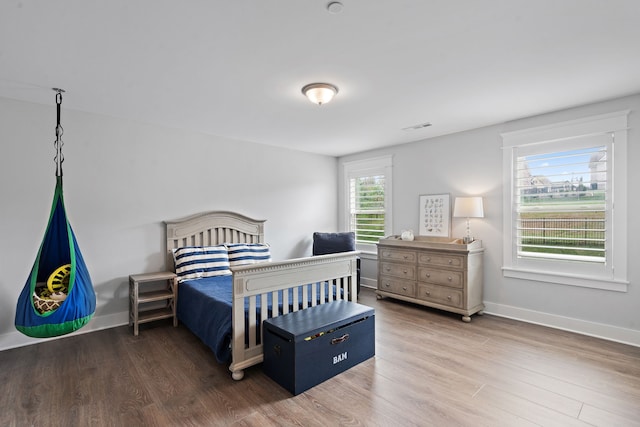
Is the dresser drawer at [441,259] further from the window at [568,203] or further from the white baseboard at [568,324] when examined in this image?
the white baseboard at [568,324]

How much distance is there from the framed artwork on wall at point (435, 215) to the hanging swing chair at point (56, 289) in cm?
409

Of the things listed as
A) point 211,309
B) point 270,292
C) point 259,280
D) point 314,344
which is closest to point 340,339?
point 314,344

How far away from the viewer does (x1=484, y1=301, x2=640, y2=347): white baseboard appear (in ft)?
10.2

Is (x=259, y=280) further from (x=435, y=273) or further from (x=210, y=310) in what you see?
(x=435, y=273)

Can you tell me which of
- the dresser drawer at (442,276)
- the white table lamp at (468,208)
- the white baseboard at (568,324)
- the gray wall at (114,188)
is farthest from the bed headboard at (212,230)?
the white baseboard at (568,324)

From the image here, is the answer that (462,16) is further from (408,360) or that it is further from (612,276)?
(612,276)

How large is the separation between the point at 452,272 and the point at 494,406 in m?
1.92

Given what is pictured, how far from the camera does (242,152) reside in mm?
4766

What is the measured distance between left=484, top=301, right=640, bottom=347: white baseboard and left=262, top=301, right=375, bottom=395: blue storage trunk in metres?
2.11

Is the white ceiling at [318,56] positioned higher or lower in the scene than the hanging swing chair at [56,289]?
higher

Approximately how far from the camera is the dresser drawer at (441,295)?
12.6 ft

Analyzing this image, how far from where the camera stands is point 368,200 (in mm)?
5621

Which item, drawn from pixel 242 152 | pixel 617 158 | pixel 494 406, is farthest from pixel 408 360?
pixel 242 152

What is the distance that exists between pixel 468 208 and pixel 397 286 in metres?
1.44
